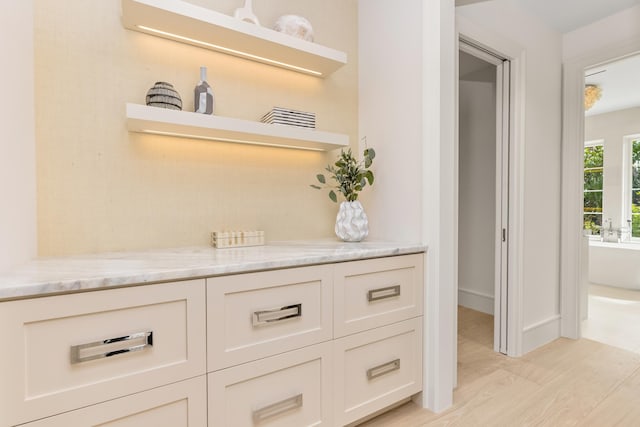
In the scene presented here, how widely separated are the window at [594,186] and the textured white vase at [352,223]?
517 centimetres

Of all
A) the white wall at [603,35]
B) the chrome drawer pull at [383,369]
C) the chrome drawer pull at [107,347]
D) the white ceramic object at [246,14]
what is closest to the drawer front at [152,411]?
the chrome drawer pull at [107,347]

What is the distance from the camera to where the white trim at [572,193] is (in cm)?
261

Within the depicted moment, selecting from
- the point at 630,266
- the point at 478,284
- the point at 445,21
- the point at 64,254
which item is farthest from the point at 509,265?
the point at 630,266

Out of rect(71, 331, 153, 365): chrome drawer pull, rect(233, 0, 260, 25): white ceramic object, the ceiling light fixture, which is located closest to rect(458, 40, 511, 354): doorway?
the ceiling light fixture

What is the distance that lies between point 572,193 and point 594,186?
3570 mm

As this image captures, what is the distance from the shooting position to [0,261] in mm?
932

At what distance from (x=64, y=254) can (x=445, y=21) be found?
1983 millimetres

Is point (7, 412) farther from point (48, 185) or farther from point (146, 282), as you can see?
point (48, 185)

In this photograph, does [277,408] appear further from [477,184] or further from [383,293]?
[477,184]

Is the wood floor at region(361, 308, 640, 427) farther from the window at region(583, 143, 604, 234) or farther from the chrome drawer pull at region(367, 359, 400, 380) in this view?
the window at region(583, 143, 604, 234)

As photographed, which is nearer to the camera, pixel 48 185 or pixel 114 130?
pixel 48 185

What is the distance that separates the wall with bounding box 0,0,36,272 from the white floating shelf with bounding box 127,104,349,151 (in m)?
0.32

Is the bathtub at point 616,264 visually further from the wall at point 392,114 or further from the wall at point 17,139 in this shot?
the wall at point 17,139

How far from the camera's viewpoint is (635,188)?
488 cm
